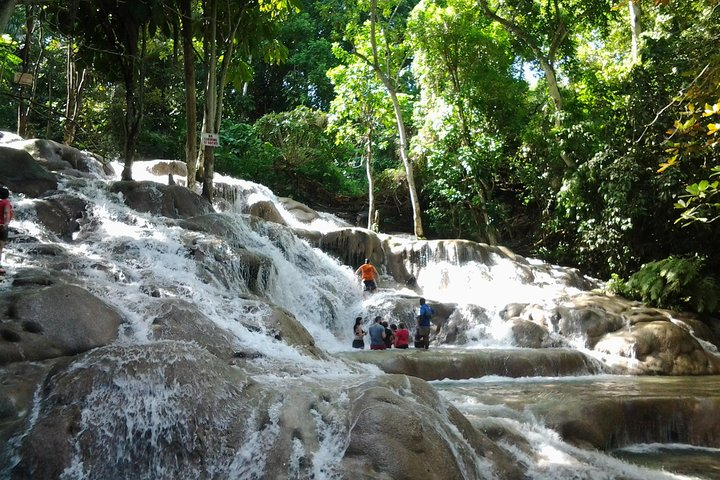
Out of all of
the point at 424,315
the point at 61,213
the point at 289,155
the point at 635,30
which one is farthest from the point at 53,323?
the point at 289,155

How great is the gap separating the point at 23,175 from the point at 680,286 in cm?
1367

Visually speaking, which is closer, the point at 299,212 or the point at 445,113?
the point at 299,212

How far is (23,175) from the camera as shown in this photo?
12266 millimetres

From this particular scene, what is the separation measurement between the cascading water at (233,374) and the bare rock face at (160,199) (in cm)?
29

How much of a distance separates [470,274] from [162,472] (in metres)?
12.7

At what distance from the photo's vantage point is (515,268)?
55.3ft

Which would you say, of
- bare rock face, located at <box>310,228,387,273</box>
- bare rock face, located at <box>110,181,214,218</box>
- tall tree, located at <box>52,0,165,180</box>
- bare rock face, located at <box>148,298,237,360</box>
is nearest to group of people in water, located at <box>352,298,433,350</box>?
bare rock face, located at <box>148,298,237,360</box>

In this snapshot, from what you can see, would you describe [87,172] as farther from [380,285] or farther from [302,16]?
[302,16]

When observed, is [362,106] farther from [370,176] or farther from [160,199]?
[160,199]

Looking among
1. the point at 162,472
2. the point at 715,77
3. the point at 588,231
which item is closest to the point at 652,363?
the point at 588,231

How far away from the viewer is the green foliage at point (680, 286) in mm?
13438

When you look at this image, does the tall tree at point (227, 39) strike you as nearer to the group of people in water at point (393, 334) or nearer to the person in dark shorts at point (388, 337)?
the group of people in water at point (393, 334)

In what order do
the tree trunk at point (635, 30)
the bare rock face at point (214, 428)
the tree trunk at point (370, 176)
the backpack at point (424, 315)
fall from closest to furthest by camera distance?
1. the bare rock face at point (214, 428)
2. the backpack at point (424, 315)
3. the tree trunk at point (635, 30)
4. the tree trunk at point (370, 176)

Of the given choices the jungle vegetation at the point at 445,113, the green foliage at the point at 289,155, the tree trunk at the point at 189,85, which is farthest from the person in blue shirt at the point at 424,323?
the green foliage at the point at 289,155
